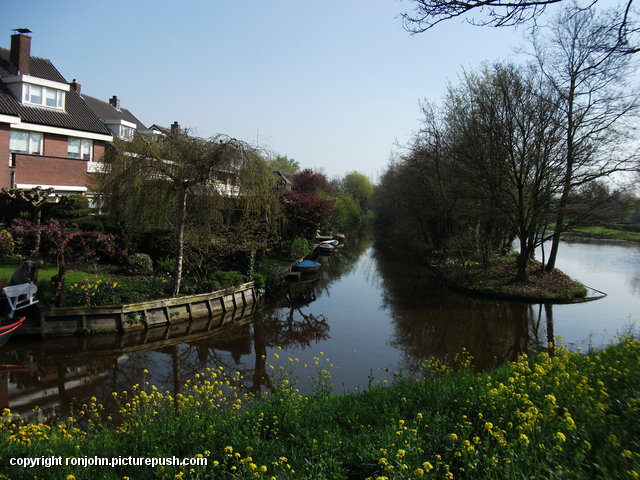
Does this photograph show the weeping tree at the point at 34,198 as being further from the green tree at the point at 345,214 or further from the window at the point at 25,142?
the green tree at the point at 345,214

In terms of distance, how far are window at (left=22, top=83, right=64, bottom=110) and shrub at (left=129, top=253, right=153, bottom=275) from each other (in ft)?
40.1

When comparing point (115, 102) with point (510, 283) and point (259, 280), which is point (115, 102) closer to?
point (259, 280)

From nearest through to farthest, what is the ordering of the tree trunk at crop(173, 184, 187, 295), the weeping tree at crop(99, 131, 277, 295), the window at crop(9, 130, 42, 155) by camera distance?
the weeping tree at crop(99, 131, 277, 295) < the tree trunk at crop(173, 184, 187, 295) < the window at crop(9, 130, 42, 155)

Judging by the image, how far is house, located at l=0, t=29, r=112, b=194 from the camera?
20.4 metres

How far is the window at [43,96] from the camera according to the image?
77.0 feet

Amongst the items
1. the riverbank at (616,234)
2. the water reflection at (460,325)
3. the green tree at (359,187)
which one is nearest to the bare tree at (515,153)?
the water reflection at (460,325)

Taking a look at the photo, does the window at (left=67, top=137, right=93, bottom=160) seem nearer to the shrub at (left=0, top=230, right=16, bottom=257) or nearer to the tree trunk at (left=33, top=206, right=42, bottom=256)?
the tree trunk at (left=33, top=206, right=42, bottom=256)

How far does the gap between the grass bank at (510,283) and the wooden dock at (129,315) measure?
1249 centimetres

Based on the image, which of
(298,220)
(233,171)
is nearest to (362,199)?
(298,220)

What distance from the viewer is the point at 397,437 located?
15.9 feet

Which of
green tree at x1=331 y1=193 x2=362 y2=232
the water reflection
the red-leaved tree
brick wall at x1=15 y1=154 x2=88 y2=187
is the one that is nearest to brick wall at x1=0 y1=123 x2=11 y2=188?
brick wall at x1=15 y1=154 x2=88 y2=187

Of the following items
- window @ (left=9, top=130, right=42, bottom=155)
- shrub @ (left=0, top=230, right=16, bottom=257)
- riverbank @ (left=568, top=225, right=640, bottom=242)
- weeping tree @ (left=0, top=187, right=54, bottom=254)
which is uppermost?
window @ (left=9, top=130, right=42, bottom=155)

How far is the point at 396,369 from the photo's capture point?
11703mm

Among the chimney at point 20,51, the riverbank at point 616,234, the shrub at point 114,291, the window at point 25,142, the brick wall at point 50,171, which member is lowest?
the shrub at point 114,291
